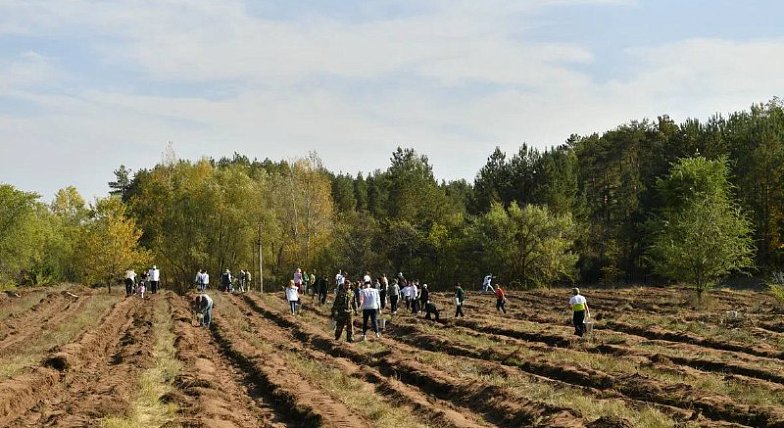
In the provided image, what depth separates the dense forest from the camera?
6156cm

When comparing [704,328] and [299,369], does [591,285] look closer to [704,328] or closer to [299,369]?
[704,328]

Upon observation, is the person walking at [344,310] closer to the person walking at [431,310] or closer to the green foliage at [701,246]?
the person walking at [431,310]

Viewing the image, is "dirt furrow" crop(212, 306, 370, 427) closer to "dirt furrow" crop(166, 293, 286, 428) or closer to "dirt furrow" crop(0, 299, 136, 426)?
"dirt furrow" crop(166, 293, 286, 428)

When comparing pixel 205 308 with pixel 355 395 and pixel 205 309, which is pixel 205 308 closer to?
pixel 205 309

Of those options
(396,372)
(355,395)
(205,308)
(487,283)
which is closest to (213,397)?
(355,395)

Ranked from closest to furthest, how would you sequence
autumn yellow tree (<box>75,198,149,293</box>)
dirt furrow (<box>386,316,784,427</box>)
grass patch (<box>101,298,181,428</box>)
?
grass patch (<box>101,298,181,428</box>) → dirt furrow (<box>386,316,784,427</box>) → autumn yellow tree (<box>75,198,149,293</box>)

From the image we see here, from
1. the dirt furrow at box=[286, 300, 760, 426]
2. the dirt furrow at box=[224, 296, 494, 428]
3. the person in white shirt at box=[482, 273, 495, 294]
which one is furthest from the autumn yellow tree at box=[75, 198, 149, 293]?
the dirt furrow at box=[286, 300, 760, 426]

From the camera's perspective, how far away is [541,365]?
18344 millimetres

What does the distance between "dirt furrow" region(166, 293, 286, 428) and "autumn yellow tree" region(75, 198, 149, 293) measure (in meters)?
41.5

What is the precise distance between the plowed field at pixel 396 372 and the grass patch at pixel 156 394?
0.19 ft

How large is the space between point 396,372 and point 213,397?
4.75 meters

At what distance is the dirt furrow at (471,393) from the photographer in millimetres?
12497

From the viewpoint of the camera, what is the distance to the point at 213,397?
572 inches

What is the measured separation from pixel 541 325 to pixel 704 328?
574cm
